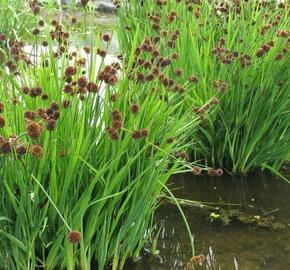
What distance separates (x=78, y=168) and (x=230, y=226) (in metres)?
1.05

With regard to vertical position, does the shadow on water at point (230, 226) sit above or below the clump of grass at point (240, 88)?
below

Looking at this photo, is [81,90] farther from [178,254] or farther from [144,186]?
[178,254]

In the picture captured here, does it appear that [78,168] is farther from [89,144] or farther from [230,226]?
[230,226]

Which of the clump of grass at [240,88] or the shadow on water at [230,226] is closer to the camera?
the shadow on water at [230,226]

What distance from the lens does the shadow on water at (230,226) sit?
2.40 metres

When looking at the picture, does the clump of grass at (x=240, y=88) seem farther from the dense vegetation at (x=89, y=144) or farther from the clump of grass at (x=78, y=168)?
the clump of grass at (x=78, y=168)

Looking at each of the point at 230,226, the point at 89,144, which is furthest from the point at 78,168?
the point at 230,226

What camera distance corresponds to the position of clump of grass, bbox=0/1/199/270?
1779mm

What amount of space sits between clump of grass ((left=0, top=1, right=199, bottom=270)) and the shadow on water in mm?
300

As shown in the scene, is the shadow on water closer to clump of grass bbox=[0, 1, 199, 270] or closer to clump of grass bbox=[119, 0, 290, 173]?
clump of grass bbox=[119, 0, 290, 173]

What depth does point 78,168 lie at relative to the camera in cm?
196

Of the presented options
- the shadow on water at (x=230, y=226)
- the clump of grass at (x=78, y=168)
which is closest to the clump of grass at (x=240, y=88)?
the shadow on water at (x=230, y=226)

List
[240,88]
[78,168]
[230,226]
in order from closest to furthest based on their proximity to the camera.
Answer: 1. [78,168]
2. [230,226]
3. [240,88]

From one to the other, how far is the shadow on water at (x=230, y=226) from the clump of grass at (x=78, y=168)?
0.30 metres
